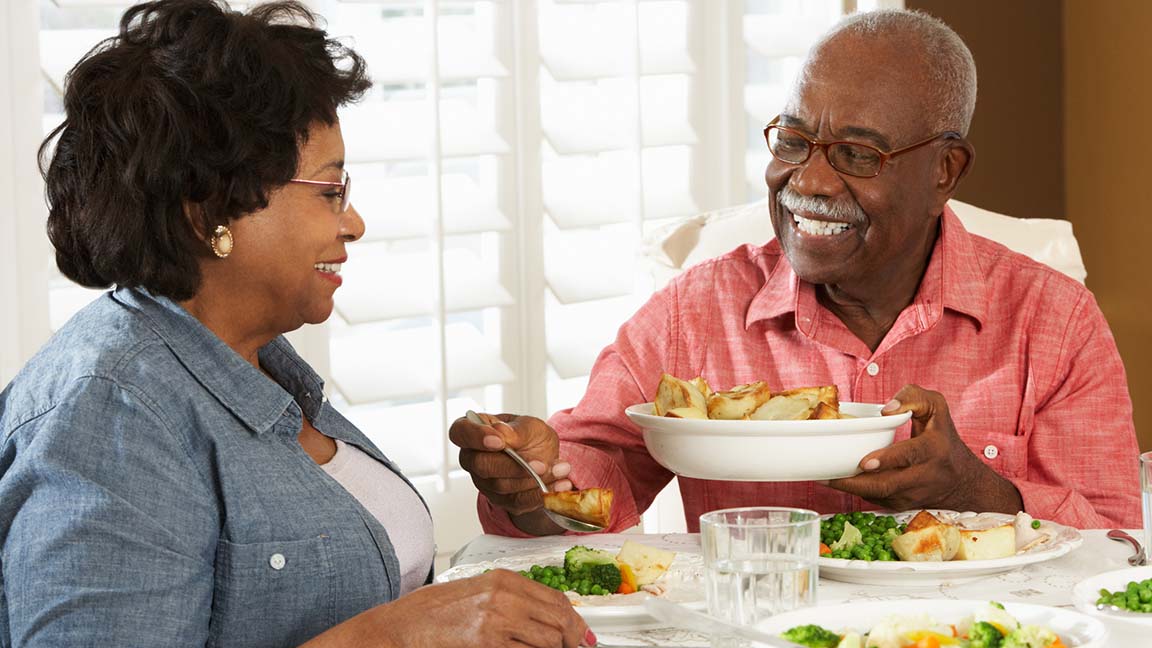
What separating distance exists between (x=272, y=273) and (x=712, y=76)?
1927 mm

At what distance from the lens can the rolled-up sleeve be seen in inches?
47.8

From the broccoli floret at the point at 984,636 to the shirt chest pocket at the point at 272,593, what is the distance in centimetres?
66

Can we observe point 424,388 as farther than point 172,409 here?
Yes

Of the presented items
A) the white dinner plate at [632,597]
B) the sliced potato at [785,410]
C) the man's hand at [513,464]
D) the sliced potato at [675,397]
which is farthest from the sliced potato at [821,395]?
the man's hand at [513,464]

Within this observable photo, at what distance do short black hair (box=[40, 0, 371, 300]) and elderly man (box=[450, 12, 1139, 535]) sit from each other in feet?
1.96

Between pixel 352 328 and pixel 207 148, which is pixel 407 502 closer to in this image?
pixel 207 148

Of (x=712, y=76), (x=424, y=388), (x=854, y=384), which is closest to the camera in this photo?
(x=854, y=384)

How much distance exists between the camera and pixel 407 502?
1.68 metres

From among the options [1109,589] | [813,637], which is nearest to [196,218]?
[813,637]

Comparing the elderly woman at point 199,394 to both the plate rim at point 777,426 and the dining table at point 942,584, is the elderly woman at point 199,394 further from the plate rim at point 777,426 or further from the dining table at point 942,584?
the plate rim at point 777,426

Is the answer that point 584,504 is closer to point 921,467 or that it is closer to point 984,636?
point 921,467

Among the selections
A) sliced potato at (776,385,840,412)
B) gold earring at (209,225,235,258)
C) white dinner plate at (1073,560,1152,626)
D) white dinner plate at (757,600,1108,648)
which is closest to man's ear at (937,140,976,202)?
sliced potato at (776,385,840,412)

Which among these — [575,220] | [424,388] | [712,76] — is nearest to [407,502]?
[424,388]

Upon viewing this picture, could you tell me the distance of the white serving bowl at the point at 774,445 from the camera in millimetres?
1503
